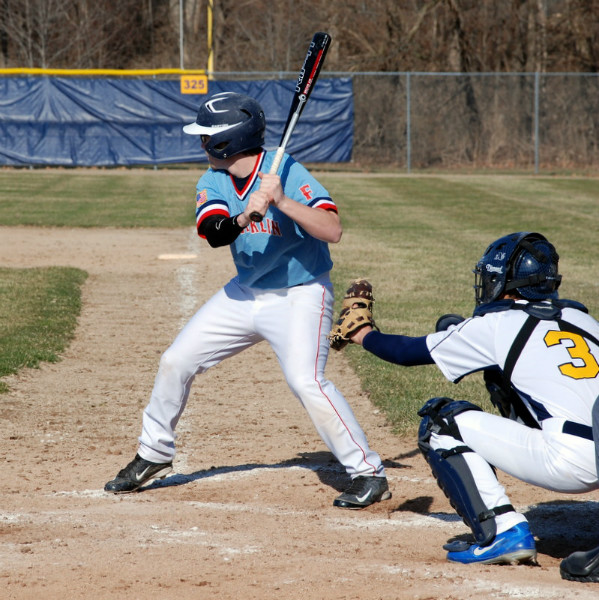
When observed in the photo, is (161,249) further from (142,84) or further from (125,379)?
(142,84)

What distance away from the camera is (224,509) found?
13.7 ft

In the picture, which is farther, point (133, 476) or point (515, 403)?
point (133, 476)

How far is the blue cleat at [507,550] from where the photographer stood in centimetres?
340

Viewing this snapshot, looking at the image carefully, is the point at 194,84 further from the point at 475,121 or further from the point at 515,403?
the point at 515,403

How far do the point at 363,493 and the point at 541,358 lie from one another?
1.22 meters

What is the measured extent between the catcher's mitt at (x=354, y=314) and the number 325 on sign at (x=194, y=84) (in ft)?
73.7

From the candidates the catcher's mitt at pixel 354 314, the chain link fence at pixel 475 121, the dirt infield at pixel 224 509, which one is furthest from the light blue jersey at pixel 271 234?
the chain link fence at pixel 475 121

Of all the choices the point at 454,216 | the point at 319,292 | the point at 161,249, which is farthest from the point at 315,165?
the point at 319,292

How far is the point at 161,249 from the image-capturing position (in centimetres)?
1263

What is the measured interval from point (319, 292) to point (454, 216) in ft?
40.5

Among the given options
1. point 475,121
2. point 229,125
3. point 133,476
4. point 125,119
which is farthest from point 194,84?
point 133,476

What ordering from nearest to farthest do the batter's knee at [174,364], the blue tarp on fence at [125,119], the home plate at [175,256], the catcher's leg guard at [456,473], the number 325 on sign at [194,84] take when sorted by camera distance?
the catcher's leg guard at [456,473] < the batter's knee at [174,364] < the home plate at [175,256] < the number 325 on sign at [194,84] < the blue tarp on fence at [125,119]

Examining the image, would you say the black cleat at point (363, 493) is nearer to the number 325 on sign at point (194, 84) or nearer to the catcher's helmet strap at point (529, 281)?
the catcher's helmet strap at point (529, 281)

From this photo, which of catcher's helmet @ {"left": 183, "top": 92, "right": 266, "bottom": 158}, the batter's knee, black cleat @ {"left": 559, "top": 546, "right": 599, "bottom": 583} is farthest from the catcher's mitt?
black cleat @ {"left": 559, "top": 546, "right": 599, "bottom": 583}
